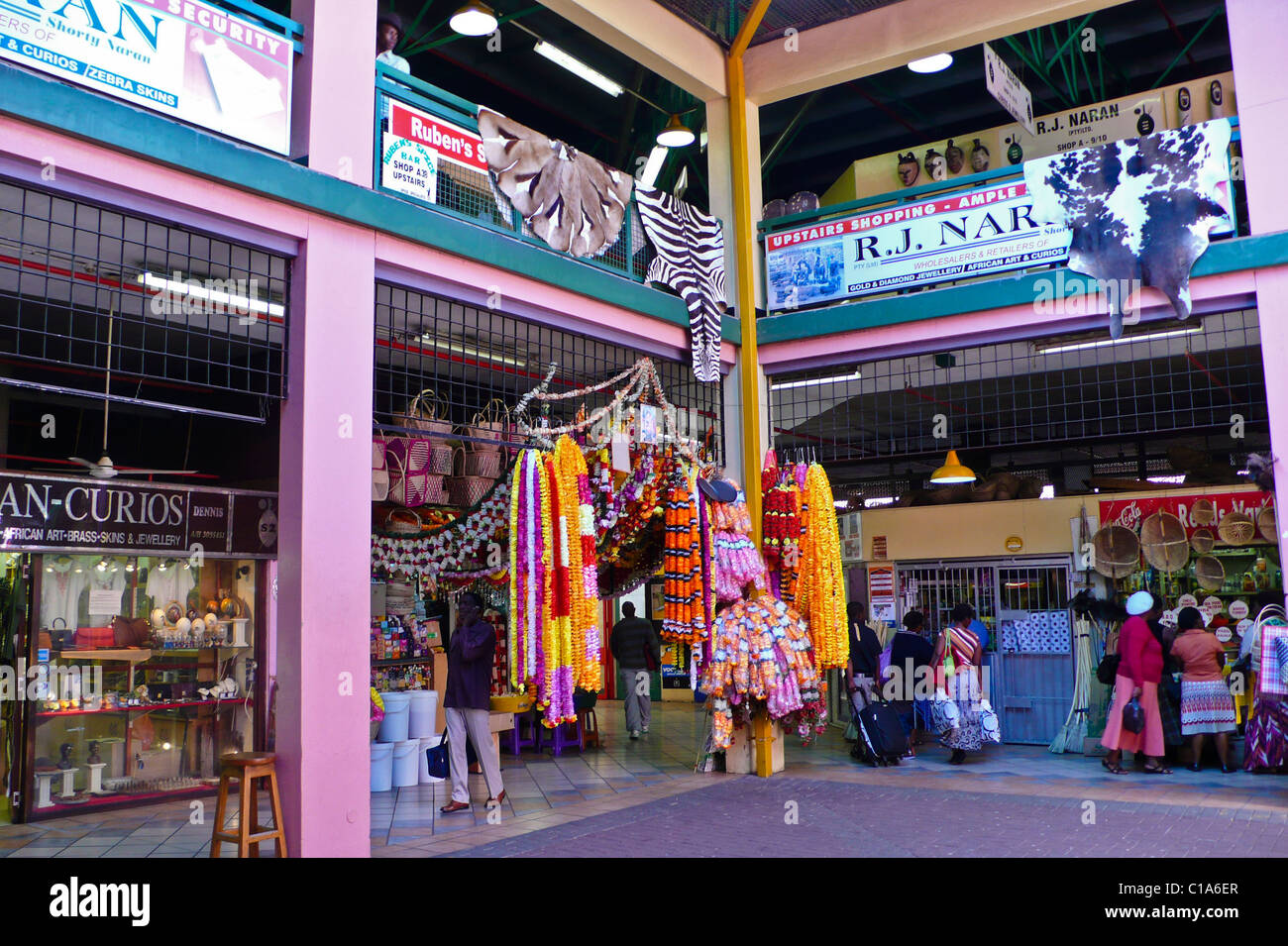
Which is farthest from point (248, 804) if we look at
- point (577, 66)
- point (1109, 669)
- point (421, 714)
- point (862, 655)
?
point (577, 66)

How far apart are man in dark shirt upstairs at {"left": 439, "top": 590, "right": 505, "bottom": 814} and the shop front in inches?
107

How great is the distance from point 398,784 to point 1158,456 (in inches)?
537

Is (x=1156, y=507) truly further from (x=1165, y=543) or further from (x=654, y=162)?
(x=654, y=162)

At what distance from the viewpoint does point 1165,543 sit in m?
11.7

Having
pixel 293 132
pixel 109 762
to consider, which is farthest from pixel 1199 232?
pixel 109 762

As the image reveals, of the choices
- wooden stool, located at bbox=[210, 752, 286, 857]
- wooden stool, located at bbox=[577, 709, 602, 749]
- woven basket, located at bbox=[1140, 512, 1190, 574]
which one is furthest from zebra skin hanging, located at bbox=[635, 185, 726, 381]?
wooden stool, located at bbox=[210, 752, 286, 857]

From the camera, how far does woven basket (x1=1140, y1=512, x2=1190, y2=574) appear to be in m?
11.7

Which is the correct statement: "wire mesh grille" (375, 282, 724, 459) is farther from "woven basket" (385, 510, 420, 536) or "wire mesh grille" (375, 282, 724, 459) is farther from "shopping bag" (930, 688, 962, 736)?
"shopping bag" (930, 688, 962, 736)

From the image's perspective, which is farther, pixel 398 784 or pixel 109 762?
pixel 398 784

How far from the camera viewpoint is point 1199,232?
358 inches

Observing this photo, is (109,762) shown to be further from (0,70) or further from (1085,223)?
(1085,223)

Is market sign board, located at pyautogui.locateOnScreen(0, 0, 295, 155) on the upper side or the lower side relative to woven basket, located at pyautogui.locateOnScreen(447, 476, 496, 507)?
upper

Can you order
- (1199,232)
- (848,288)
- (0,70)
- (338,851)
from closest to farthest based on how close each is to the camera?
(0,70) → (338,851) → (1199,232) → (848,288)

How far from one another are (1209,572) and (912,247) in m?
5.15
